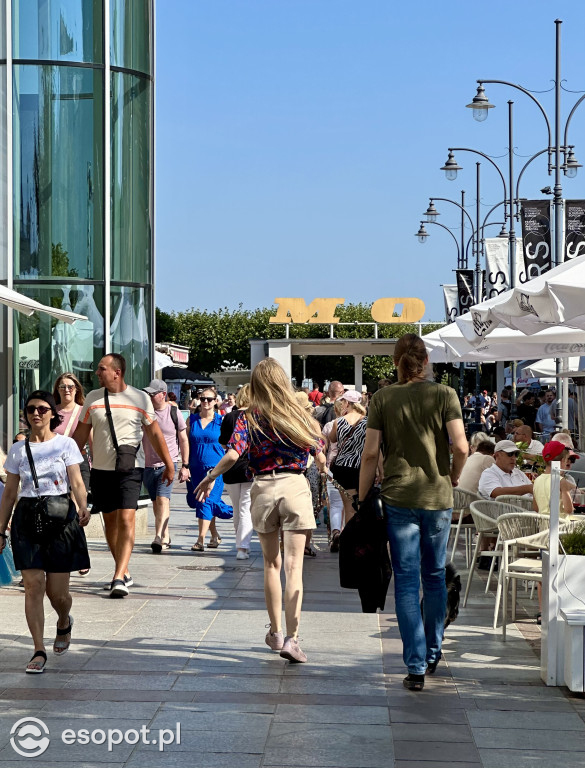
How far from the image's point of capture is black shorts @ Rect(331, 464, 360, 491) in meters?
10.7

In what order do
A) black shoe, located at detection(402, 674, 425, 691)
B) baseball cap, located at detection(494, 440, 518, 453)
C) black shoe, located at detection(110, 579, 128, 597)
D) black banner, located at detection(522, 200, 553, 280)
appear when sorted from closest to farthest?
black shoe, located at detection(402, 674, 425, 691), black shoe, located at detection(110, 579, 128, 597), baseball cap, located at detection(494, 440, 518, 453), black banner, located at detection(522, 200, 553, 280)

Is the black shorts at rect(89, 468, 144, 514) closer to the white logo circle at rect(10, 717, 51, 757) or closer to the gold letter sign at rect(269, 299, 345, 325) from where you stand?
the white logo circle at rect(10, 717, 51, 757)

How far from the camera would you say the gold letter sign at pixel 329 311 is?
48.8 m

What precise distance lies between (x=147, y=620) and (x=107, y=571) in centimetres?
255

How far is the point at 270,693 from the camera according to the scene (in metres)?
6.35

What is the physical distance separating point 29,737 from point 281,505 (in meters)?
2.32

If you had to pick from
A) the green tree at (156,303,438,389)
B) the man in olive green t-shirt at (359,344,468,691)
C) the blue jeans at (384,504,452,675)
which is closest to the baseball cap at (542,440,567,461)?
the man in olive green t-shirt at (359,344,468,691)

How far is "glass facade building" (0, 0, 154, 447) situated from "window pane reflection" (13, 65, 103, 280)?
0.04 feet

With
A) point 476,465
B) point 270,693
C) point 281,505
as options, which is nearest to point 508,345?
point 476,465

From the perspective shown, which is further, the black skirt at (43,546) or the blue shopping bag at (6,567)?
the blue shopping bag at (6,567)

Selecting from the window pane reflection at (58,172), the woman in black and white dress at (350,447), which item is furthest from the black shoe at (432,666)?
the window pane reflection at (58,172)

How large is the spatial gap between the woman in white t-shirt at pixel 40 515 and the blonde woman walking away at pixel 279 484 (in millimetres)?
1087

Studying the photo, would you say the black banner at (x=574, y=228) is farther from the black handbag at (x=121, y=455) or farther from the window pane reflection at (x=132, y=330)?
the black handbag at (x=121, y=455)

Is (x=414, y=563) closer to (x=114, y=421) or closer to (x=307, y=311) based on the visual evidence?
(x=114, y=421)
